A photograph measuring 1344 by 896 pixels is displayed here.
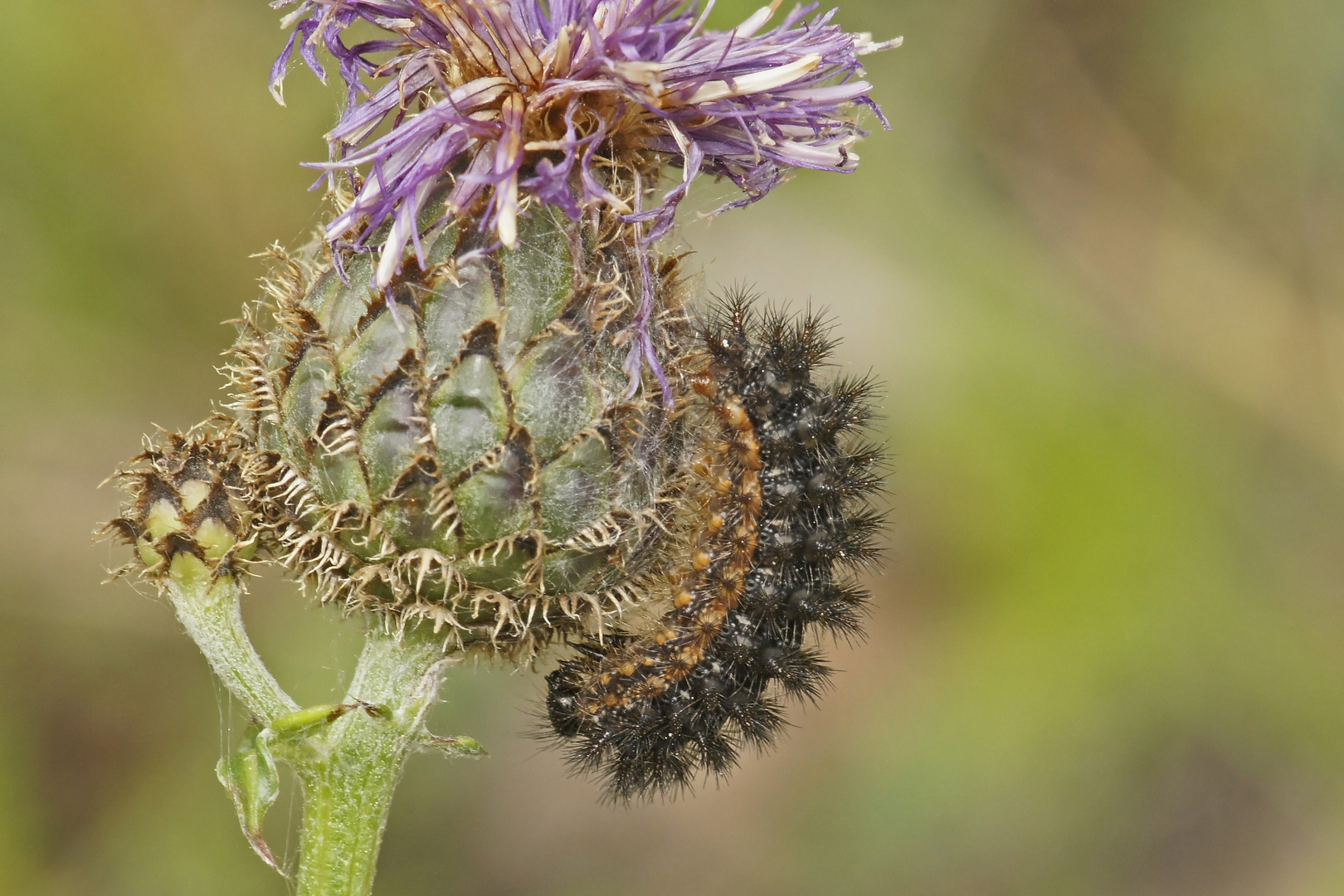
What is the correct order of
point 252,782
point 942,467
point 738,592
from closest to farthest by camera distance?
point 252,782 < point 738,592 < point 942,467

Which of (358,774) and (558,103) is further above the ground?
(558,103)

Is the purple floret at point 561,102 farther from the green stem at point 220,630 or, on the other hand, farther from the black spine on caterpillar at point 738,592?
the green stem at point 220,630

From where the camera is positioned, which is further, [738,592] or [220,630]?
[738,592]

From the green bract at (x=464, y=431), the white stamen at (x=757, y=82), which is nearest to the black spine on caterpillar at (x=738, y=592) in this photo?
the green bract at (x=464, y=431)

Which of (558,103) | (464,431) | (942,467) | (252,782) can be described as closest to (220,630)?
(252,782)

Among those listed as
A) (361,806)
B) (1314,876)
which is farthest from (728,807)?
(361,806)

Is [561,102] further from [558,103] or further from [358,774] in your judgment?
[358,774]

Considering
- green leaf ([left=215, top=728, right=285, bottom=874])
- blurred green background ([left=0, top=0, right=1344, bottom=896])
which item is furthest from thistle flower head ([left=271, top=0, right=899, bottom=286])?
blurred green background ([left=0, top=0, right=1344, bottom=896])
